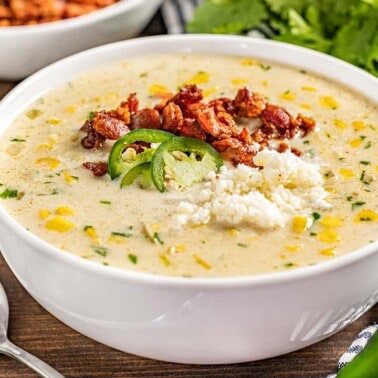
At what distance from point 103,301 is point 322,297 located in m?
0.66

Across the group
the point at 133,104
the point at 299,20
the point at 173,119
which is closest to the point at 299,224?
the point at 173,119

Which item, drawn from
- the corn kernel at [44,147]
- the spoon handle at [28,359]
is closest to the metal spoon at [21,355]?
the spoon handle at [28,359]

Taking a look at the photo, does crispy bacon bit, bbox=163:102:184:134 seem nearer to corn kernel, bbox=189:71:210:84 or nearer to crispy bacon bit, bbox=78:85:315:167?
crispy bacon bit, bbox=78:85:315:167

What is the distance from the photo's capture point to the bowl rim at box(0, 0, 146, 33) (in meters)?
4.45

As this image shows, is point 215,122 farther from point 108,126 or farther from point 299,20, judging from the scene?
point 299,20

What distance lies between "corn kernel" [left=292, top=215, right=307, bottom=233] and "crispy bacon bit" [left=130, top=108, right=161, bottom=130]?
2.55ft

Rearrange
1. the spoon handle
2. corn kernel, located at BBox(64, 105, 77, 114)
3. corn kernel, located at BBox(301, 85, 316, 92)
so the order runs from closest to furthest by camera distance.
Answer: the spoon handle
corn kernel, located at BBox(64, 105, 77, 114)
corn kernel, located at BBox(301, 85, 316, 92)

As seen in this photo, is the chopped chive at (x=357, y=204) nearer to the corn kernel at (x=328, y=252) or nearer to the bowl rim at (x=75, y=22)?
the corn kernel at (x=328, y=252)

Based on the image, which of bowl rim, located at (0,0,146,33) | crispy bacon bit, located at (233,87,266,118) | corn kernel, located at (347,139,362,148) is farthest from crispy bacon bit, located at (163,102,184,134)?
bowl rim, located at (0,0,146,33)

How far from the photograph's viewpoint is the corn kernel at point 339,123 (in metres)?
3.38

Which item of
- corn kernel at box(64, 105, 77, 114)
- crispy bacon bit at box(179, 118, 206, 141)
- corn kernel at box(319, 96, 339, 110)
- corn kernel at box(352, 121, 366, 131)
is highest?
crispy bacon bit at box(179, 118, 206, 141)

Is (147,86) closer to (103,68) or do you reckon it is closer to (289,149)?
(103,68)

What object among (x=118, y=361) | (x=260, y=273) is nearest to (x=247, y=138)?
(x=260, y=273)

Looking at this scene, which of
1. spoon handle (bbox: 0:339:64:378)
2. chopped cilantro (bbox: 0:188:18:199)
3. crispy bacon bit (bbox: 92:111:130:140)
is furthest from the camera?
crispy bacon bit (bbox: 92:111:130:140)
